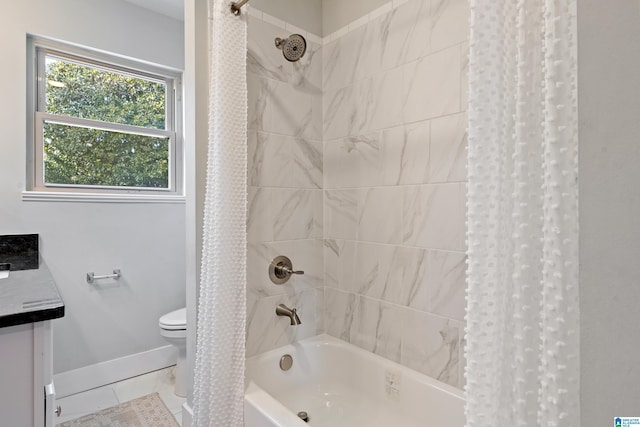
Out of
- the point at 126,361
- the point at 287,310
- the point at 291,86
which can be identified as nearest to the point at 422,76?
the point at 291,86

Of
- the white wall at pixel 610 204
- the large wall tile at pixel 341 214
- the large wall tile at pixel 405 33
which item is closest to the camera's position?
the white wall at pixel 610 204

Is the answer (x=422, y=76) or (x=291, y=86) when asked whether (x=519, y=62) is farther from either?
(x=291, y=86)

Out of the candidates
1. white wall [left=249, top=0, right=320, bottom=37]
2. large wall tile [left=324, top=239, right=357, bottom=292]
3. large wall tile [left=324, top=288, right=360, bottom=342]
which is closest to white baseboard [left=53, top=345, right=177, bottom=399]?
large wall tile [left=324, top=288, right=360, bottom=342]

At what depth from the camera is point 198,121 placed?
Result: 146cm

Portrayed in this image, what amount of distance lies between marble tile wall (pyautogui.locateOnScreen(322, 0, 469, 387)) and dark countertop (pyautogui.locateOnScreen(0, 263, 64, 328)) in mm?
1253

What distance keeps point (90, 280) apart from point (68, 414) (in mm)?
791

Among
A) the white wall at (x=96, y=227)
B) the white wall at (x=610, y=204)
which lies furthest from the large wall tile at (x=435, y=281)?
the white wall at (x=96, y=227)

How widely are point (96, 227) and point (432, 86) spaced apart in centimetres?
227

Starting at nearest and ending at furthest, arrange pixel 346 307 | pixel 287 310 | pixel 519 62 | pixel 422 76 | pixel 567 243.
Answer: pixel 567 243, pixel 519 62, pixel 422 76, pixel 287 310, pixel 346 307

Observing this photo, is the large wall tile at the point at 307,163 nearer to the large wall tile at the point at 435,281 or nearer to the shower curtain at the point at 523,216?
the large wall tile at the point at 435,281

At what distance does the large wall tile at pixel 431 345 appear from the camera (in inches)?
52.2

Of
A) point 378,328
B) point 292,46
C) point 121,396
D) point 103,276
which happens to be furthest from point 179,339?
point 292,46

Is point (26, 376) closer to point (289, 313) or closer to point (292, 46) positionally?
point (289, 313)

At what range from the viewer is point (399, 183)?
1.52m
